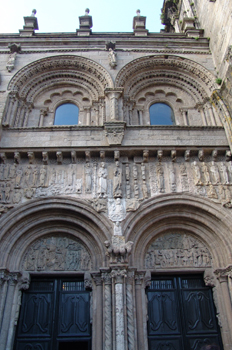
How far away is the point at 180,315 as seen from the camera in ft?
27.9

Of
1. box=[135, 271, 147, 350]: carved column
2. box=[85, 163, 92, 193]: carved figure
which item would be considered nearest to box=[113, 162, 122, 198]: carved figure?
box=[85, 163, 92, 193]: carved figure

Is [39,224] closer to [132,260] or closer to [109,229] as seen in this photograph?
[109,229]

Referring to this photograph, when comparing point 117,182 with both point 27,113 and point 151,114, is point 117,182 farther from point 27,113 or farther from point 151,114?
point 27,113

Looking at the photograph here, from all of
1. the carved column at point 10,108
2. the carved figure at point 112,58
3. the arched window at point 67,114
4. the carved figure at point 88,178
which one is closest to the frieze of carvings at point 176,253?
the carved figure at point 88,178

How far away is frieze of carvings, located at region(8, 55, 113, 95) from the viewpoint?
12.1 metres

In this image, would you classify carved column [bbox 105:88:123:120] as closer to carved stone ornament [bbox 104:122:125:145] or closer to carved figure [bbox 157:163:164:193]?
carved stone ornament [bbox 104:122:125:145]

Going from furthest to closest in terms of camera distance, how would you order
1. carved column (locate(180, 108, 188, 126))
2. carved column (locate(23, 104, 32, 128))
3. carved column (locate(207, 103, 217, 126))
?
carved column (locate(180, 108, 188, 126)), carved column (locate(23, 104, 32, 128)), carved column (locate(207, 103, 217, 126))

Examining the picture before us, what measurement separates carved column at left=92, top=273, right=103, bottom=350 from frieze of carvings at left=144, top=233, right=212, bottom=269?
1.57 meters

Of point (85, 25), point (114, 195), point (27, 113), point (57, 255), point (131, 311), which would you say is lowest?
point (131, 311)

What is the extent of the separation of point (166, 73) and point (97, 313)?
983cm

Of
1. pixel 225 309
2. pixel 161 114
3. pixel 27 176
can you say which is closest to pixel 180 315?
pixel 225 309

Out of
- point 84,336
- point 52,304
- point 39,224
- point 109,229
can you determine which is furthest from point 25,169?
point 84,336

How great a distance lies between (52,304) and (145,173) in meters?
4.80

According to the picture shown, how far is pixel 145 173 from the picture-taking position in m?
9.75
